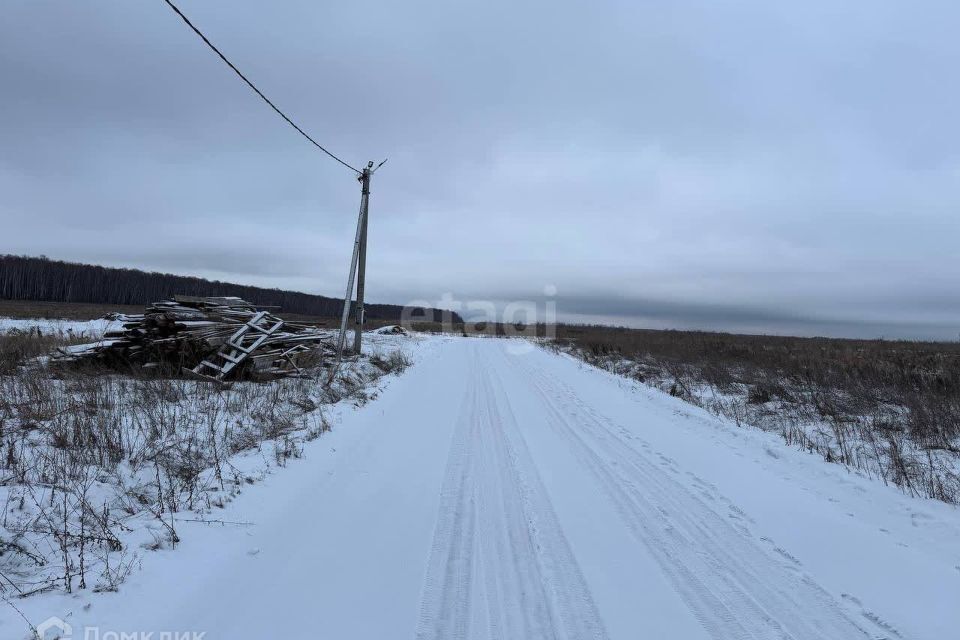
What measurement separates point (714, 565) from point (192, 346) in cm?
1080

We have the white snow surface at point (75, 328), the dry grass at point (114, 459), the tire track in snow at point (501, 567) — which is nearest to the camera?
the tire track in snow at point (501, 567)

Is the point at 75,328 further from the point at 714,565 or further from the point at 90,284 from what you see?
the point at 90,284

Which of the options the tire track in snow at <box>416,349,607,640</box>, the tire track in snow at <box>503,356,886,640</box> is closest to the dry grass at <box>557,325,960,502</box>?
the tire track in snow at <box>503,356,886,640</box>

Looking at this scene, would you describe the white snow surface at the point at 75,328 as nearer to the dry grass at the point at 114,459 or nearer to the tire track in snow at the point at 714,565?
the dry grass at the point at 114,459

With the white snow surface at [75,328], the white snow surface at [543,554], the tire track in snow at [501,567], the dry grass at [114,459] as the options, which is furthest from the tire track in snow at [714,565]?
the white snow surface at [75,328]

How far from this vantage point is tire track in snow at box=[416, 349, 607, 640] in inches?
97.9

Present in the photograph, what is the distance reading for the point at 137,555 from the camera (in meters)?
2.99

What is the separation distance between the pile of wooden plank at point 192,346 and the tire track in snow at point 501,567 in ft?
23.8

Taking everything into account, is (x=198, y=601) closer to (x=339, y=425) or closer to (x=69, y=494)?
(x=69, y=494)

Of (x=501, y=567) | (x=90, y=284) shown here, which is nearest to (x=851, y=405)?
(x=501, y=567)

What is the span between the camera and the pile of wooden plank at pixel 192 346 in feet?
31.6

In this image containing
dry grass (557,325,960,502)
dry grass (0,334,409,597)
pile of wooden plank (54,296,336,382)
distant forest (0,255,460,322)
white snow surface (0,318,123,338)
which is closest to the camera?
dry grass (0,334,409,597)

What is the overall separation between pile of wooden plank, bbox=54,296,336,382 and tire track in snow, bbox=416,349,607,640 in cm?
726

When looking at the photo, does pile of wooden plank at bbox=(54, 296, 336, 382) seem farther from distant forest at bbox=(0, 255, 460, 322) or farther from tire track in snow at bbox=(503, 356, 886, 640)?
distant forest at bbox=(0, 255, 460, 322)
